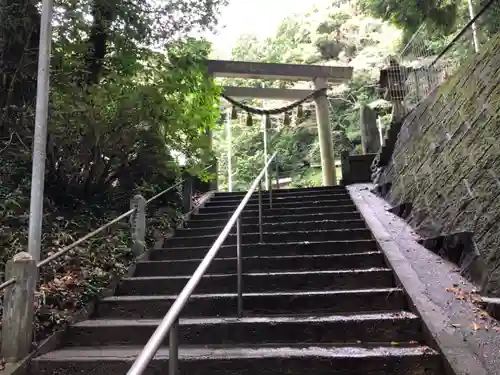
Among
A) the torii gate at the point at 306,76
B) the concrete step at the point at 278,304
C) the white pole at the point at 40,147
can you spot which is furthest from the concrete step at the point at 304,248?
the torii gate at the point at 306,76

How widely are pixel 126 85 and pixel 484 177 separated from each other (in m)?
3.75

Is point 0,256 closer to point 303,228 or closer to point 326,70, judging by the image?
point 303,228

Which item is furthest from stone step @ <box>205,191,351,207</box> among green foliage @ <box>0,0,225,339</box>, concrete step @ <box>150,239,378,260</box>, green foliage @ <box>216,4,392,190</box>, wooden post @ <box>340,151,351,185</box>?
green foliage @ <box>216,4,392,190</box>

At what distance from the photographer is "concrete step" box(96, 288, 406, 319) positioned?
2977mm

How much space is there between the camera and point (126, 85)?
428 centimetres

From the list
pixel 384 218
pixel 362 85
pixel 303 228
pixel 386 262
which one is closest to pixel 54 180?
Answer: pixel 303 228

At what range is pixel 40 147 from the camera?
264cm

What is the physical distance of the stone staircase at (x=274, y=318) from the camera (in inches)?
93.5

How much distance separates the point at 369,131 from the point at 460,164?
463cm

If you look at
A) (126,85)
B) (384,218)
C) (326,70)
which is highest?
(326,70)

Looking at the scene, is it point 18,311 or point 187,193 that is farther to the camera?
point 187,193

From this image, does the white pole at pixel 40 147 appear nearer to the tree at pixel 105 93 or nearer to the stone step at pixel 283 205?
the tree at pixel 105 93

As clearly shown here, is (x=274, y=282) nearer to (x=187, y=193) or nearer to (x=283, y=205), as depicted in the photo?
(x=283, y=205)

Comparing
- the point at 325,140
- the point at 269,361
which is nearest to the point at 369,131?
the point at 325,140
